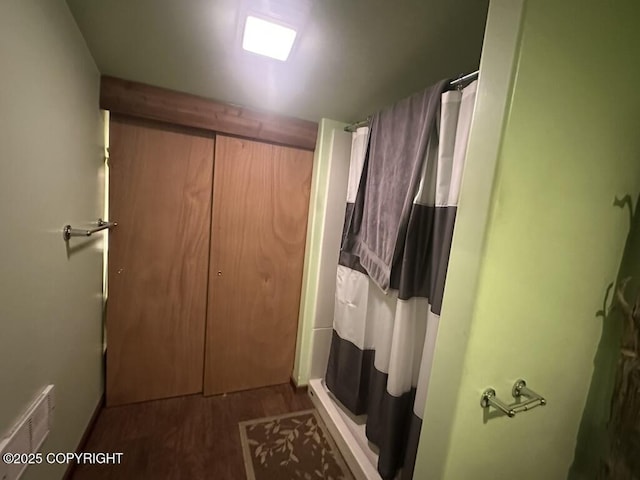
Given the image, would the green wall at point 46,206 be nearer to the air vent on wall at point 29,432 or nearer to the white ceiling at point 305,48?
the air vent on wall at point 29,432

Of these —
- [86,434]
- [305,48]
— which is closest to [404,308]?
[305,48]

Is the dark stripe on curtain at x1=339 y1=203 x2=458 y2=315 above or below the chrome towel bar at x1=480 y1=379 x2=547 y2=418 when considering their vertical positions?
above

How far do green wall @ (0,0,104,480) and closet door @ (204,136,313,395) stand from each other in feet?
2.03

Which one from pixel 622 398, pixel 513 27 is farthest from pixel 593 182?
pixel 622 398

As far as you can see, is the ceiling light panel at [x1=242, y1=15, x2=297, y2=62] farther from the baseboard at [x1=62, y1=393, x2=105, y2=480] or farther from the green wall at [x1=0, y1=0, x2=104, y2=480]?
the baseboard at [x1=62, y1=393, x2=105, y2=480]

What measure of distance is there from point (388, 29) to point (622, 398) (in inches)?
56.6

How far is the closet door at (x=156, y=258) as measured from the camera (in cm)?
146

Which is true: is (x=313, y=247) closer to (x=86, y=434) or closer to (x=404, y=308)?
(x=404, y=308)

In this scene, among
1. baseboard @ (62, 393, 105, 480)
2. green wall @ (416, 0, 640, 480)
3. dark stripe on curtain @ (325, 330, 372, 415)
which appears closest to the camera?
green wall @ (416, 0, 640, 480)

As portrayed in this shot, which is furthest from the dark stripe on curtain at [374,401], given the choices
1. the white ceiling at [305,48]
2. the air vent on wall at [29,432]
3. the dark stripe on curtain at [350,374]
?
the white ceiling at [305,48]

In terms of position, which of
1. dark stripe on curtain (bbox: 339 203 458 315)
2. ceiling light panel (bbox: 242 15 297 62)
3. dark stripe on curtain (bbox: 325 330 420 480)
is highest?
ceiling light panel (bbox: 242 15 297 62)

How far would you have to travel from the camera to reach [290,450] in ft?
4.66

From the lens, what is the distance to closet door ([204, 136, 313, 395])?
1.63 meters

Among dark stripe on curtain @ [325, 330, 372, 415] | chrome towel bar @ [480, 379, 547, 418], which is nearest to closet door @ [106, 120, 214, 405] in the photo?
dark stripe on curtain @ [325, 330, 372, 415]
